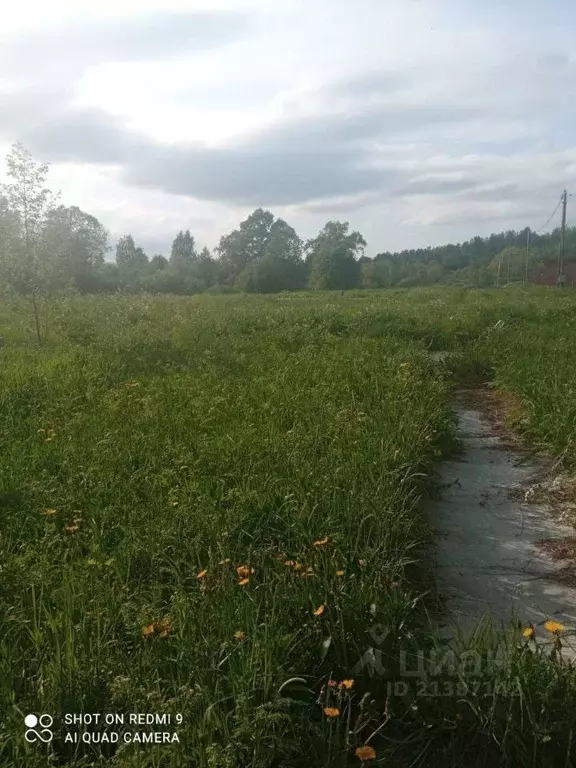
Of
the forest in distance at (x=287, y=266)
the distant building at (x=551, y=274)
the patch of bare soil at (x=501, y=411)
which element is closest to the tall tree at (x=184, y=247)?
the forest in distance at (x=287, y=266)

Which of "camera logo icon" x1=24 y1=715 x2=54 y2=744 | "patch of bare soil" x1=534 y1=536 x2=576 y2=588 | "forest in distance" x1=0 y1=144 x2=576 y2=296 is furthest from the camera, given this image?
"forest in distance" x1=0 y1=144 x2=576 y2=296

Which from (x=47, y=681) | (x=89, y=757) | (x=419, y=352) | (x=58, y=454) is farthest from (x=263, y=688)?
(x=419, y=352)

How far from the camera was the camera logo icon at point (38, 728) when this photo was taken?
2.42 m

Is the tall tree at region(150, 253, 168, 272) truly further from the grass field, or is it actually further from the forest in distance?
the grass field

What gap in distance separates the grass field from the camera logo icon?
36mm

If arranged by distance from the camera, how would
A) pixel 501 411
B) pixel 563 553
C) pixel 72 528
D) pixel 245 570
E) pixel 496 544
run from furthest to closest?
1. pixel 501 411
2. pixel 496 544
3. pixel 563 553
4. pixel 72 528
5. pixel 245 570

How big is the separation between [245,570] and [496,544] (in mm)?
1838

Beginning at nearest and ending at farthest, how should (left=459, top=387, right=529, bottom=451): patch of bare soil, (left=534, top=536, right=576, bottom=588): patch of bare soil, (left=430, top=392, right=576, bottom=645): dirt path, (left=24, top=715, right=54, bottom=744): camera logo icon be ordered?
(left=24, top=715, right=54, bottom=744): camera logo icon
(left=430, top=392, right=576, bottom=645): dirt path
(left=534, top=536, right=576, bottom=588): patch of bare soil
(left=459, top=387, right=529, bottom=451): patch of bare soil

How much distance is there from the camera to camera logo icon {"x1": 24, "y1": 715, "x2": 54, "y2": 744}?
7.93 ft

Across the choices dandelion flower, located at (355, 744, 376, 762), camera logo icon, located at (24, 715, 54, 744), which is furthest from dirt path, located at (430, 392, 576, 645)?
camera logo icon, located at (24, 715, 54, 744)

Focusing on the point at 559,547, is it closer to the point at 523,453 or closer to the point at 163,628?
the point at 523,453

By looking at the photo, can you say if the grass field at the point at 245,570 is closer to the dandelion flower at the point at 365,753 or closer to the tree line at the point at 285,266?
the dandelion flower at the point at 365,753

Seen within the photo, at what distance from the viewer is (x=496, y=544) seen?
172 inches

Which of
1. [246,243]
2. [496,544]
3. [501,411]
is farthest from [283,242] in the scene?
[496,544]
